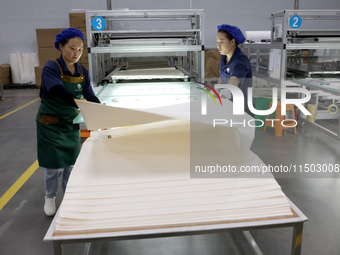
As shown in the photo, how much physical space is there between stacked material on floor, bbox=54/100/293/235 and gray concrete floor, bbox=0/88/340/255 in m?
1.06

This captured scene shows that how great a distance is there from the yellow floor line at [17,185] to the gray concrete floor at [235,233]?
0.15 feet

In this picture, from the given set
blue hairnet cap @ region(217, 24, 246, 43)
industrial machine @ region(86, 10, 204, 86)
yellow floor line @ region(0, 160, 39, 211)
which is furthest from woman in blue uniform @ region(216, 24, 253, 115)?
yellow floor line @ region(0, 160, 39, 211)

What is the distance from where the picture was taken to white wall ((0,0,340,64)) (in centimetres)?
879

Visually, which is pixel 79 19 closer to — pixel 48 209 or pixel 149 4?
pixel 149 4

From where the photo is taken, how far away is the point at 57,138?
7.15ft

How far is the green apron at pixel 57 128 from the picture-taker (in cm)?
210

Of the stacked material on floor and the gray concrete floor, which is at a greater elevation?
the stacked material on floor

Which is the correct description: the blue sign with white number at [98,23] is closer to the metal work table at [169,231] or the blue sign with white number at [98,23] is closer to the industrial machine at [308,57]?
the industrial machine at [308,57]

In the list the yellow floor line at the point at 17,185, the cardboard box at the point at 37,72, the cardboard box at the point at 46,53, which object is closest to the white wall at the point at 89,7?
the cardboard box at the point at 46,53

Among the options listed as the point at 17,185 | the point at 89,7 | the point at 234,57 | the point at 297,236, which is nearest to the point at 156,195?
the point at 297,236

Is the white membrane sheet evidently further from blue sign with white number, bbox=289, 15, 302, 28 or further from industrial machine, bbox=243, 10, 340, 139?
blue sign with white number, bbox=289, 15, 302, 28

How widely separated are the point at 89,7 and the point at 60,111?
24.9ft

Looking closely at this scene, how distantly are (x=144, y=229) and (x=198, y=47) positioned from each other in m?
2.85

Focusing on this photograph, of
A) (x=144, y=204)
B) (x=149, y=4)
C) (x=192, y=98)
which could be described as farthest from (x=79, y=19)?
(x=144, y=204)
